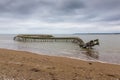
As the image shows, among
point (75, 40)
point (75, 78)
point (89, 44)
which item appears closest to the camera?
point (75, 78)

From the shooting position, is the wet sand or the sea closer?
the wet sand

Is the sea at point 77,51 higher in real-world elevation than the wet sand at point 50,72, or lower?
lower

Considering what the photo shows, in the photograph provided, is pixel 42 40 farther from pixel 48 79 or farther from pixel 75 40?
pixel 48 79

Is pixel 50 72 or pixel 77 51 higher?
pixel 50 72

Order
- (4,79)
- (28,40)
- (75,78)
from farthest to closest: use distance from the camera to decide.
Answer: (28,40) < (75,78) < (4,79)

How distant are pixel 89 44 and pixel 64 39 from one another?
1834 centimetres

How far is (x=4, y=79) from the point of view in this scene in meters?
5.51

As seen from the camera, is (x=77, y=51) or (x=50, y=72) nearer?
(x=50, y=72)

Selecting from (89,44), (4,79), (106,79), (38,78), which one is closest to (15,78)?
(4,79)

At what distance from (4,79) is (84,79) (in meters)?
2.93

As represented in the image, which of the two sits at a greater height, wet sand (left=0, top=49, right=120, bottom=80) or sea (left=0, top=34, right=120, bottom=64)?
wet sand (left=0, top=49, right=120, bottom=80)

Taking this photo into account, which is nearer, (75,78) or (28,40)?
(75,78)

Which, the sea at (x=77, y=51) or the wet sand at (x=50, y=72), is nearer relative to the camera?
the wet sand at (x=50, y=72)

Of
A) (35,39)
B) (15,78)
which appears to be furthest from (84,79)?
(35,39)
